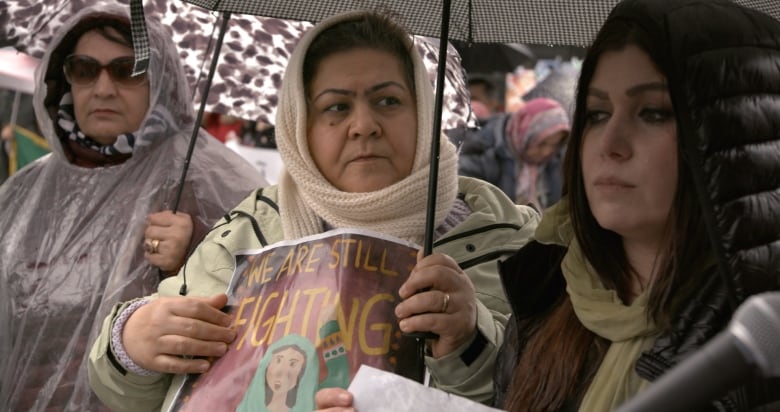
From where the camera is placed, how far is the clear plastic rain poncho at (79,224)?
3191 mm

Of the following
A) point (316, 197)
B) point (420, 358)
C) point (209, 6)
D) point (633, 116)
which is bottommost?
point (420, 358)

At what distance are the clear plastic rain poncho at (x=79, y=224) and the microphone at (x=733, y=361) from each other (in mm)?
2462

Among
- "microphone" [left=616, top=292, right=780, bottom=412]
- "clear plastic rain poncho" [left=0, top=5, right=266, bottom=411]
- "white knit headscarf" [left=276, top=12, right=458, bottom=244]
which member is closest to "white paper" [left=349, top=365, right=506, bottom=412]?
"white knit headscarf" [left=276, top=12, right=458, bottom=244]

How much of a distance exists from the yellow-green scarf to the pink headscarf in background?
21.2 feet

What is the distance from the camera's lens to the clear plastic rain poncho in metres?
3.19

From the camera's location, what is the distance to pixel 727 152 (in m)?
1.65

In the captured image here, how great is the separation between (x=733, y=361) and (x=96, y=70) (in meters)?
3.01

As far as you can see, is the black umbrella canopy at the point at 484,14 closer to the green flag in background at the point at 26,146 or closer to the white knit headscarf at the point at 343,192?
the white knit headscarf at the point at 343,192

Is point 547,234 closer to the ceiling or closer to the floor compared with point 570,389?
closer to the ceiling

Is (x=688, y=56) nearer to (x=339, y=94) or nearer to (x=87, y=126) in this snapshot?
(x=339, y=94)

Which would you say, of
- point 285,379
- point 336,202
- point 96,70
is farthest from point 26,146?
point 285,379

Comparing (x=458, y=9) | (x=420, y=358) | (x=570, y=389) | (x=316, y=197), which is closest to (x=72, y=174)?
(x=316, y=197)

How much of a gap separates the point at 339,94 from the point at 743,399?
4.47 ft

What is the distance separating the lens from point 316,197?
2555mm
